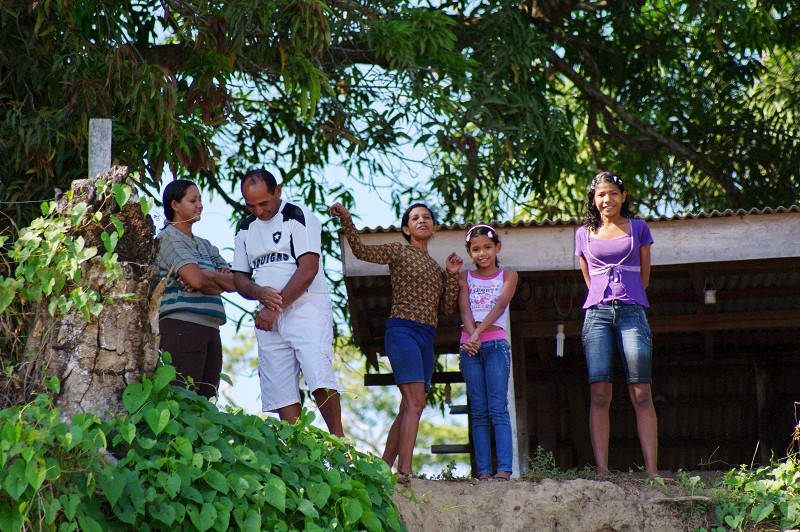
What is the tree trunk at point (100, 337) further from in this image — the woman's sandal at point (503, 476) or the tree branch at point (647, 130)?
the tree branch at point (647, 130)

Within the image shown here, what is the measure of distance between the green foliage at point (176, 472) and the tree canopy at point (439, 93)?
2.72m

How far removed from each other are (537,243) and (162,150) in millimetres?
2671

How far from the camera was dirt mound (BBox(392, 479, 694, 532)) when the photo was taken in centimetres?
586

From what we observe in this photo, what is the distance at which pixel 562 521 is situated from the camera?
6.02m

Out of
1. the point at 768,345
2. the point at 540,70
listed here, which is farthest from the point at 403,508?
the point at 540,70

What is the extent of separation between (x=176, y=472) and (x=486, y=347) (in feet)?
8.55

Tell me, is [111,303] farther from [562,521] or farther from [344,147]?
[344,147]

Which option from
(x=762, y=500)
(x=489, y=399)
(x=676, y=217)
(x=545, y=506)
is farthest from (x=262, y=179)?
(x=762, y=500)

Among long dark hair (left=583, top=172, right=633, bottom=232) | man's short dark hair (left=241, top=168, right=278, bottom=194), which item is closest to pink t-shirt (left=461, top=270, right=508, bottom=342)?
long dark hair (left=583, top=172, right=633, bottom=232)

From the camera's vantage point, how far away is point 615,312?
250 inches

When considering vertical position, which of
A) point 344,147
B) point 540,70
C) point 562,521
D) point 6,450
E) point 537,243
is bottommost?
point 562,521

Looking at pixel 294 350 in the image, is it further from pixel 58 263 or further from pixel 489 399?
pixel 58 263

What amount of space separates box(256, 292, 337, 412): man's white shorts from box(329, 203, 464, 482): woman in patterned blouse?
18.8 inches

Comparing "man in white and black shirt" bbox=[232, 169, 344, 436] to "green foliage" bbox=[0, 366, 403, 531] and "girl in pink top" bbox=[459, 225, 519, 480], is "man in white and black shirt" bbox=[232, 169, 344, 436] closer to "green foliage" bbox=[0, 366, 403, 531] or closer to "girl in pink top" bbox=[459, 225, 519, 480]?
"green foliage" bbox=[0, 366, 403, 531]
